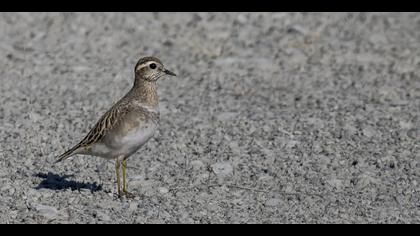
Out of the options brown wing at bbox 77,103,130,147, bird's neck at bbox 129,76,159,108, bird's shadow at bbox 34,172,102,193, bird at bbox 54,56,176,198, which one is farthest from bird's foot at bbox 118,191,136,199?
bird's neck at bbox 129,76,159,108

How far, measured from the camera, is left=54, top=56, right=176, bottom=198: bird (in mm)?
11148

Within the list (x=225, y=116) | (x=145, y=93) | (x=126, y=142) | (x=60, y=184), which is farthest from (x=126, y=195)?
(x=225, y=116)

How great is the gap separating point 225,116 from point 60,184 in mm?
4048

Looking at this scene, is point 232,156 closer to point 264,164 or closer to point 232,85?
point 264,164

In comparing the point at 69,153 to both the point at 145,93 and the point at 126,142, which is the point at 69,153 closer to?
the point at 126,142

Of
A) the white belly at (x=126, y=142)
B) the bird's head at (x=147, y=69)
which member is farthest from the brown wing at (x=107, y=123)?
the bird's head at (x=147, y=69)

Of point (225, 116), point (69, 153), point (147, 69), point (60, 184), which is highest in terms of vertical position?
point (147, 69)

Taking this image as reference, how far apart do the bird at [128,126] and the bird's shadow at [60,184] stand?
0.43 m

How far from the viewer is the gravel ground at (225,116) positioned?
11.3 metres

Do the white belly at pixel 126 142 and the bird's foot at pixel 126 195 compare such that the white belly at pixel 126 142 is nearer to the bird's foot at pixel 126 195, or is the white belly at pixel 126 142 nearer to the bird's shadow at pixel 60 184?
the bird's foot at pixel 126 195

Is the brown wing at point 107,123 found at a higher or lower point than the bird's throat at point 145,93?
lower

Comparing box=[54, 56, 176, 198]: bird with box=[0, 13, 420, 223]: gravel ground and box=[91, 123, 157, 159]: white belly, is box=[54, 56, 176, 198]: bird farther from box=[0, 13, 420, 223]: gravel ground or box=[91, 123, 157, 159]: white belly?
box=[0, 13, 420, 223]: gravel ground

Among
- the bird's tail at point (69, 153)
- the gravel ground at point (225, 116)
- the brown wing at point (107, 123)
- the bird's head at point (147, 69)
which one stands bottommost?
the gravel ground at point (225, 116)

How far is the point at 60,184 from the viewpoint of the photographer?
39.2ft
